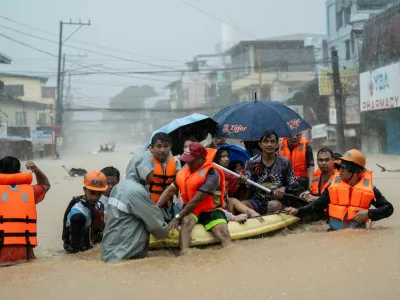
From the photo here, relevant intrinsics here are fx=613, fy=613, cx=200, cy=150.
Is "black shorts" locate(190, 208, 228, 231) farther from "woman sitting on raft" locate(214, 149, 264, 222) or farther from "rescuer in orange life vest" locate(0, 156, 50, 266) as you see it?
"rescuer in orange life vest" locate(0, 156, 50, 266)

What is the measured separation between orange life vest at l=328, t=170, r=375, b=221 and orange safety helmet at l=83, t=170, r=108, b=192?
8.16ft

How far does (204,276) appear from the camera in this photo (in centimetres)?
520

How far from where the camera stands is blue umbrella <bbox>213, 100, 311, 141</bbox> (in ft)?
28.9

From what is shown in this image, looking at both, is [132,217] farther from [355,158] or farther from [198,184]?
[355,158]

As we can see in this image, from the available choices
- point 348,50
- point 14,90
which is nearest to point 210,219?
point 348,50

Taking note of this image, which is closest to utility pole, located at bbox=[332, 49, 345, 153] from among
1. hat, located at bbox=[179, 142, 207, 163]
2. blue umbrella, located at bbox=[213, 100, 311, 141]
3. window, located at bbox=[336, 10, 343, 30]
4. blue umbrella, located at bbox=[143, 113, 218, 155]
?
window, located at bbox=[336, 10, 343, 30]

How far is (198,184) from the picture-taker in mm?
6438

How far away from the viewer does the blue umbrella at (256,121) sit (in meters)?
8.80

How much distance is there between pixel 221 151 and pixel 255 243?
1.68 m

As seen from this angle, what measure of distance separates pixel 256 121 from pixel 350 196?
2742 mm

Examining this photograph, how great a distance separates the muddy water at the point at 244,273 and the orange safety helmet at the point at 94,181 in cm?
74

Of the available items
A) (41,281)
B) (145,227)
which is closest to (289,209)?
(145,227)

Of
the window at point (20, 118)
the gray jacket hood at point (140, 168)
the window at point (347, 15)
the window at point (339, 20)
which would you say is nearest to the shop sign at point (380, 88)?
the window at point (347, 15)

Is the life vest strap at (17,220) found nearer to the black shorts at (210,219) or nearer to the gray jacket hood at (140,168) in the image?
the gray jacket hood at (140,168)
